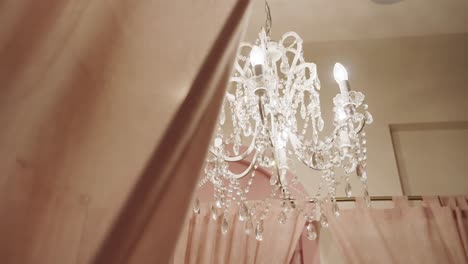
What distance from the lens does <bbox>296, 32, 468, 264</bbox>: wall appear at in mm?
2035

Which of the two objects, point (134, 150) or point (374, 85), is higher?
point (374, 85)

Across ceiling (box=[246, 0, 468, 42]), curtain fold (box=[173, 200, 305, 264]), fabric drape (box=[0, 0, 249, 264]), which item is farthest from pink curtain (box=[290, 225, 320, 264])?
fabric drape (box=[0, 0, 249, 264])

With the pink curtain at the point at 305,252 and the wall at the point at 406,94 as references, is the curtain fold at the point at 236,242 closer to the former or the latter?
the pink curtain at the point at 305,252

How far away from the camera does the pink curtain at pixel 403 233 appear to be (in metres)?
1.70

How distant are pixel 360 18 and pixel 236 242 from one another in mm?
1530

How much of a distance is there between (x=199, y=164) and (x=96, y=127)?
0.26ft

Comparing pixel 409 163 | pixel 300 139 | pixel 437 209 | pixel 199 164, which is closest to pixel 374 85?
pixel 409 163

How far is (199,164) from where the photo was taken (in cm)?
24

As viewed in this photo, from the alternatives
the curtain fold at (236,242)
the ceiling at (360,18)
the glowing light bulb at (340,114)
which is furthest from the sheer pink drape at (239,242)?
the ceiling at (360,18)

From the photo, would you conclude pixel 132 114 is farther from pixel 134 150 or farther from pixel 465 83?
pixel 465 83

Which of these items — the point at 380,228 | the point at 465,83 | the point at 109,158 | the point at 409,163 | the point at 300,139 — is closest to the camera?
the point at 109,158

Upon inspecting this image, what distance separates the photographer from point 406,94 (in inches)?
89.7

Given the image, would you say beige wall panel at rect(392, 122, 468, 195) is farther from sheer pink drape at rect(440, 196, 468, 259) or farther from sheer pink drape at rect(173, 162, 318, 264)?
sheer pink drape at rect(173, 162, 318, 264)

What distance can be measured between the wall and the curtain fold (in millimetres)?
227
